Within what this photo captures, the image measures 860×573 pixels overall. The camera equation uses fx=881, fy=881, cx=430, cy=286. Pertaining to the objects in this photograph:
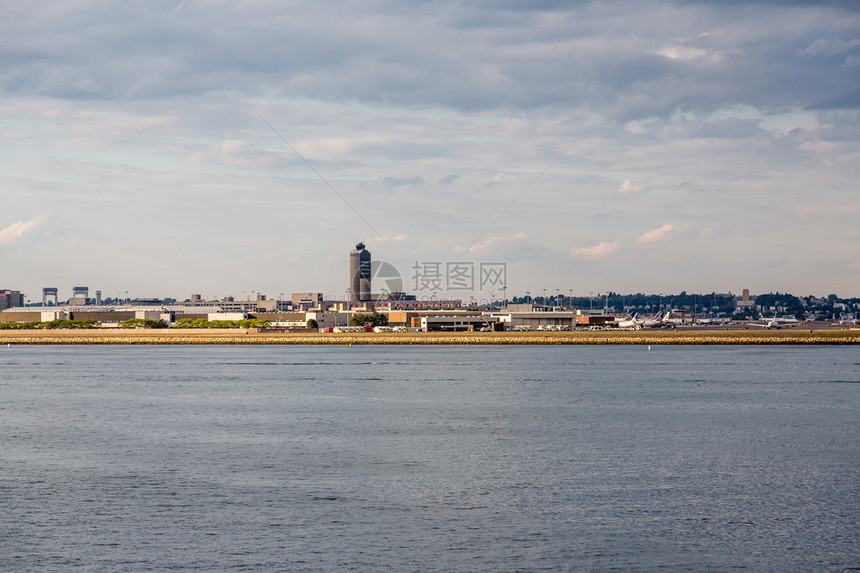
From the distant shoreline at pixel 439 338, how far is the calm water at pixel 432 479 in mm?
89656

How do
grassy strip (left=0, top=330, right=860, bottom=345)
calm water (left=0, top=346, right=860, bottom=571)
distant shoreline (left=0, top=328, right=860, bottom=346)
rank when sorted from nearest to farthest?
calm water (left=0, top=346, right=860, bottom=571), grassy strip (left=0, top=330, right=860, bottom=345), distant shoreline (left=0, top=328, right=860, bottom=346)

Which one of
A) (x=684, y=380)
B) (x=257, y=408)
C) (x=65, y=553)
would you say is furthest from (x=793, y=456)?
(x=684, y=380)

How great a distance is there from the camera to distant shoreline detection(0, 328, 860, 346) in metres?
151

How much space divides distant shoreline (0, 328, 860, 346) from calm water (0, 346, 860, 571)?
294 ft

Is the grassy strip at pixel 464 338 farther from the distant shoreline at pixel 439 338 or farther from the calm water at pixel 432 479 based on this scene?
the calm water at pixel 432 479

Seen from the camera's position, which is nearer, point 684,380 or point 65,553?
point 65,553

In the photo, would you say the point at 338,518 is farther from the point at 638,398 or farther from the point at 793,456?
the point at 638,398

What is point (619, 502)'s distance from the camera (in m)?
26.4

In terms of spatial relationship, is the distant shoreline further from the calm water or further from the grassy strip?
the calm water

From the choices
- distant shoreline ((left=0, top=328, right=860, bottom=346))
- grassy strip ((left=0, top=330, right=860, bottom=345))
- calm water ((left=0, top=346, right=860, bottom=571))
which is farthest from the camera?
distant shoreline ((left=0, top=328, right=860, bottom=346))

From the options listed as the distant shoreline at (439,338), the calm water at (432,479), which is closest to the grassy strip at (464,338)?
the distant shoreline at (439,338)

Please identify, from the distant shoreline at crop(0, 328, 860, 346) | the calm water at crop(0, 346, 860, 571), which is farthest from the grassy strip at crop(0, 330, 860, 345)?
the calm water at crop(0, 346, 860, 571)

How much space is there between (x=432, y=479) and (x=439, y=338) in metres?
132

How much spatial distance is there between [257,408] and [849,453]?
32.6 m
